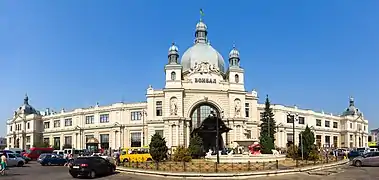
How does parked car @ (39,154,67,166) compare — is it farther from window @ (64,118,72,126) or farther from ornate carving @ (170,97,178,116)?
window @ (64,118,72,126)

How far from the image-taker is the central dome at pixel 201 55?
76062 millimetres

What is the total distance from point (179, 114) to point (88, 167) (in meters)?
40.1

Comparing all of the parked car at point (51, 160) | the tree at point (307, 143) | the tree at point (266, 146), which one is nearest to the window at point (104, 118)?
the parked car at point (51, 160)

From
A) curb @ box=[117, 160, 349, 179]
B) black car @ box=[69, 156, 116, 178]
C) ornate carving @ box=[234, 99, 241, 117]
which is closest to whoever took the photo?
curb @ box=[117, 160, 349, 179]

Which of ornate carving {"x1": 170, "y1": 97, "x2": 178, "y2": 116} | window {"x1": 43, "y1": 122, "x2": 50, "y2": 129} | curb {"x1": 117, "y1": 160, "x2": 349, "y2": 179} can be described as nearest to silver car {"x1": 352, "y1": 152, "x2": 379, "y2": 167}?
curb {"x1": 117, "y1": 160, "x2": 349, "y2": 179}

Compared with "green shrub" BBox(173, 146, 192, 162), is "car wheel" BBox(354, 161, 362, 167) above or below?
below

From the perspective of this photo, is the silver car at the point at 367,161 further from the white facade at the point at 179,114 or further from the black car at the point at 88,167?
the white facade at the point at 179,114

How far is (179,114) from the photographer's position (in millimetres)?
67375

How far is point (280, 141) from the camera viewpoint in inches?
3474

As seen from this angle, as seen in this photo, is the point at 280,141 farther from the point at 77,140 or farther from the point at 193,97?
the point at 77,140

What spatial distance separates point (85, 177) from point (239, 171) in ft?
35.1

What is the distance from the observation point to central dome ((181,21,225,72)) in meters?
76.1

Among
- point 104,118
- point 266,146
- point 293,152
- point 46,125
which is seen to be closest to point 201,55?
point 104,118

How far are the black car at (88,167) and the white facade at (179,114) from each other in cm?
3636
